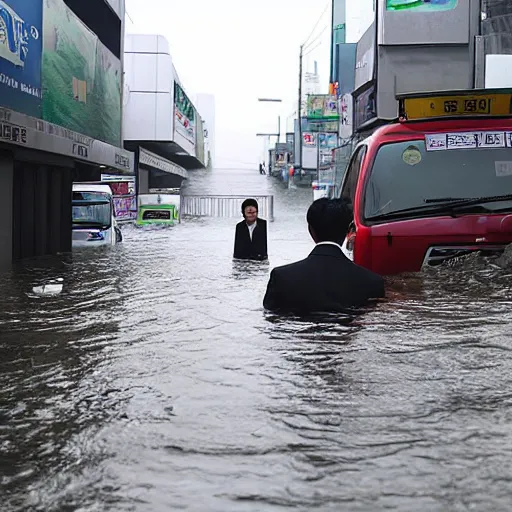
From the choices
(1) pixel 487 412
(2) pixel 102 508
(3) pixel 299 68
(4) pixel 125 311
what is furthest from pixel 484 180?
(3) pixel 299 68

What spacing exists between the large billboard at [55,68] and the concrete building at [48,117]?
0.7 inches

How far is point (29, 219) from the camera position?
1894cm

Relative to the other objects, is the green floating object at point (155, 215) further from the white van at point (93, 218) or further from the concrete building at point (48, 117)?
the white van at point (93, 218)

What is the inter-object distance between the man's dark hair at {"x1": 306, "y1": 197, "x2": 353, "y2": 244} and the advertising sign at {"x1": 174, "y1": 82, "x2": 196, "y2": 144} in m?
50.0

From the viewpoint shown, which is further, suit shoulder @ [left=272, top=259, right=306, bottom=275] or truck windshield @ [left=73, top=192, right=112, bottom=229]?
truck windshield @ [left=73, top=192, right=112, bottom=229]

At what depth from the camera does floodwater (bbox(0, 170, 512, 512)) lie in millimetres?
3211

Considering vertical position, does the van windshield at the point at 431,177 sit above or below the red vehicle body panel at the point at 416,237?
above

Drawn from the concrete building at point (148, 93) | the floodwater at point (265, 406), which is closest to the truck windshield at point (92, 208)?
the floodwater at point (265, 406)

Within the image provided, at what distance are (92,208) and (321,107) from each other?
3979 cm

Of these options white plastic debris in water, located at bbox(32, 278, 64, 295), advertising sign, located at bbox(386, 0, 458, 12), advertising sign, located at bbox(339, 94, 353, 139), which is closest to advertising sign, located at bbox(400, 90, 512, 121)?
white plastic debris in water, located at bbox(32, 278, 64, 295)

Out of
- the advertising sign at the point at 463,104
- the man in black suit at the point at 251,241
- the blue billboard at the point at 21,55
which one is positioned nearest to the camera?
the advertising sign at the point at 463,104

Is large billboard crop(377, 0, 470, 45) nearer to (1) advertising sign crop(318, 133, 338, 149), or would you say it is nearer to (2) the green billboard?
A: (2) the green billboard

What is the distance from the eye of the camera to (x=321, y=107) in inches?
2479

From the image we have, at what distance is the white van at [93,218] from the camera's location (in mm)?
24031
